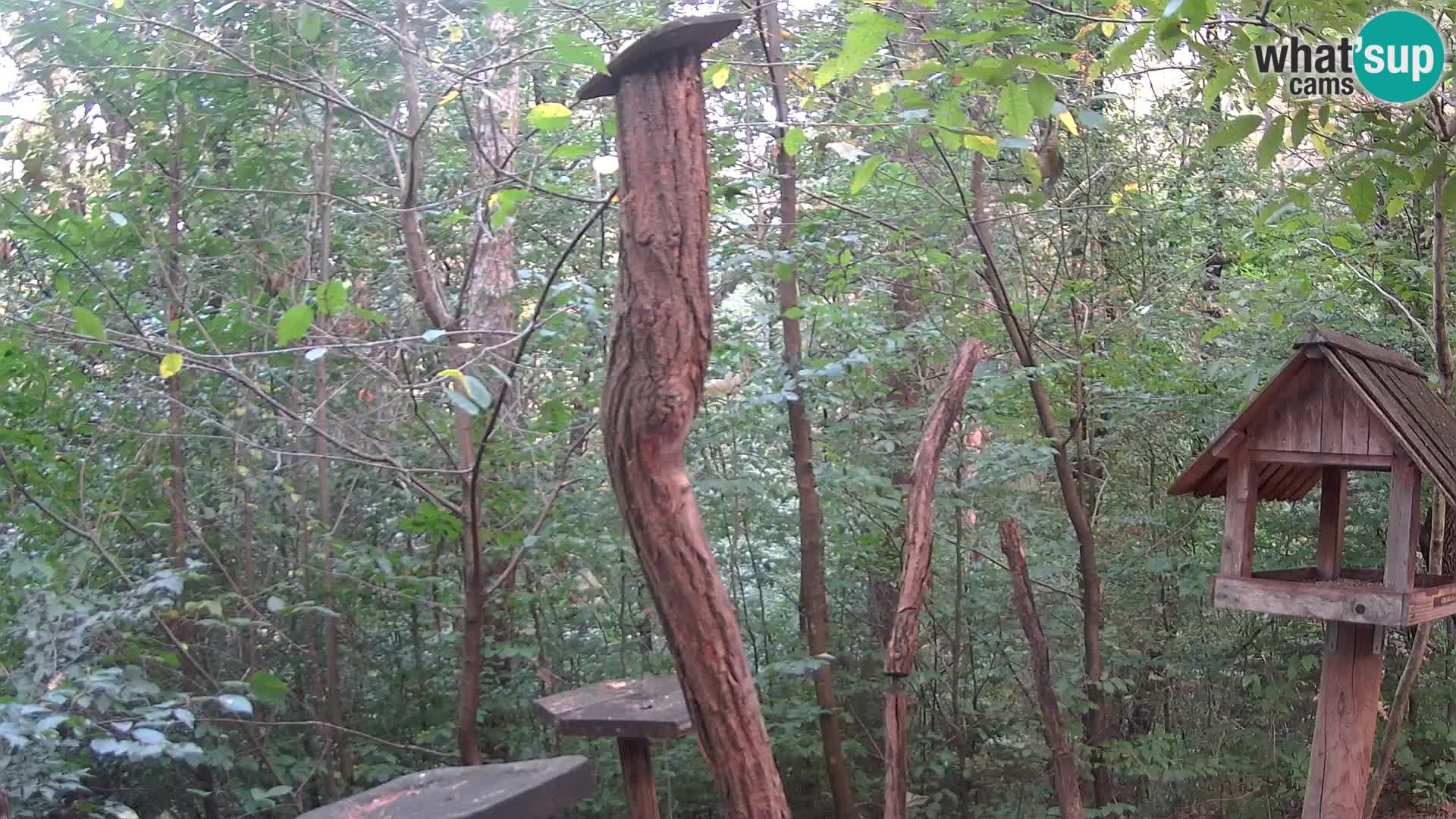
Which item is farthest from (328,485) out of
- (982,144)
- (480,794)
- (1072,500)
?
(1072,500)

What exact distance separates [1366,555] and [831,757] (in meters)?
2.90

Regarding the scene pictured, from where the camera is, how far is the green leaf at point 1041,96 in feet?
7.09

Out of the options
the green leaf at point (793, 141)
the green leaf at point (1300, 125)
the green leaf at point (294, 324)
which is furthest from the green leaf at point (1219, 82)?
the green leaf at point (294, 324)

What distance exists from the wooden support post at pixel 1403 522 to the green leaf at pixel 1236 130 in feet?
3.02

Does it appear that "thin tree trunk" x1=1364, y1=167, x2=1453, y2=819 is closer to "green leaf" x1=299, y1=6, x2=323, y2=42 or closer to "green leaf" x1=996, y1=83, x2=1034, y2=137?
"green leaf" x1=996, y1=83, x2=1034, y2=137

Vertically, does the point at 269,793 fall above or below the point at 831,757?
above

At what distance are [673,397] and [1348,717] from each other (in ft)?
7.28

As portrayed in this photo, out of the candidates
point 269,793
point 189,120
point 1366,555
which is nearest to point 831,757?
point 269,793

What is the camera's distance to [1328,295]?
4.73 meters

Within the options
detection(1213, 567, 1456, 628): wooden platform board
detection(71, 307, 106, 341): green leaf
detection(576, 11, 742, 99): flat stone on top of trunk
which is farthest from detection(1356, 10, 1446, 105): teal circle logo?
detection(71, 307, 106, 341): green leaf

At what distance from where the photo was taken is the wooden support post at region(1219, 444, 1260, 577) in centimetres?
289

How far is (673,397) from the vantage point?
1994mm

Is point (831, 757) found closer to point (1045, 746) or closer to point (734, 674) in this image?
point (1045, 746)

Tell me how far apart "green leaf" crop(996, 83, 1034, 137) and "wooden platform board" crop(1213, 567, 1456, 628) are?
1.45 metres
